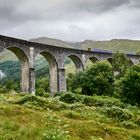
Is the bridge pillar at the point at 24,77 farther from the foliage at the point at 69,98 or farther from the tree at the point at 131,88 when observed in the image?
the foliage at the point at 69,98

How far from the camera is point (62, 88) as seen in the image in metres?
69.1

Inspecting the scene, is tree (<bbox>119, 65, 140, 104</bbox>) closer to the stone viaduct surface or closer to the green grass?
the stone viaduct surface

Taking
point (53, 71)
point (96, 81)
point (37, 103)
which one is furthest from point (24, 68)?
point (37, 103)

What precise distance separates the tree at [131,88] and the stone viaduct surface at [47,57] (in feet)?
53.9

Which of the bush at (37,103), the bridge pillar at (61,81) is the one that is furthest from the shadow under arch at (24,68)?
the bush at (37,103)

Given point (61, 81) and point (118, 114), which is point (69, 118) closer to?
point (118, 114)

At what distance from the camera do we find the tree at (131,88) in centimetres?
4966

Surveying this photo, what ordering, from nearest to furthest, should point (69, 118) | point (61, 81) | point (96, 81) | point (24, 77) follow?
point (69, 118) < point (24, 77) < point (96, 81) < point (61, 81)

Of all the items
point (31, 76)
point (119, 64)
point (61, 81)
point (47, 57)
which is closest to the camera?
point (31, 76)

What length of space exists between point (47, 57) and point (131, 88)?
981 inches

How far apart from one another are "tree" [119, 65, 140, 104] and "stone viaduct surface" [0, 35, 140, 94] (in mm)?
16416

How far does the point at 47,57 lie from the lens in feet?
230

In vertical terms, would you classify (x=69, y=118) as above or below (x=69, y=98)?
above

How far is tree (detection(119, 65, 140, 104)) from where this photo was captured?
49.7m
